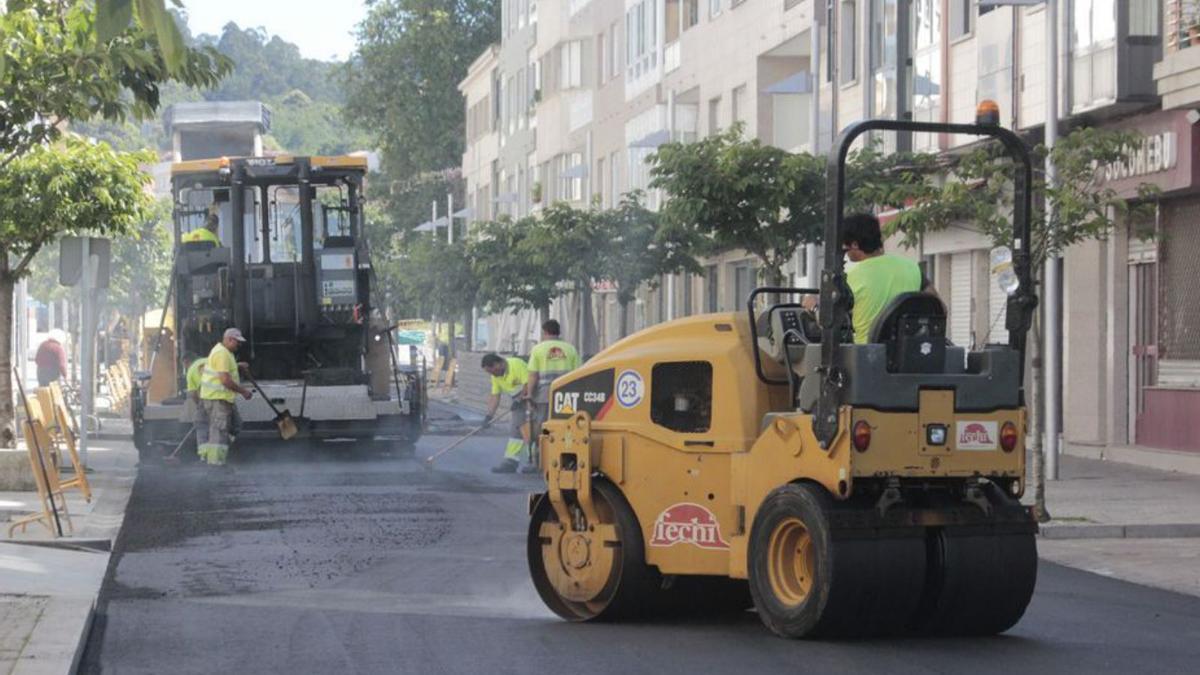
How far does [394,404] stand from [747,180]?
16.5ft

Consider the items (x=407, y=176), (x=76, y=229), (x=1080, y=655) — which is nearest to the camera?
(x=1080, y=655)

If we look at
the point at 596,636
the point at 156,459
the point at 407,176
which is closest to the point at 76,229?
the point at 156,459

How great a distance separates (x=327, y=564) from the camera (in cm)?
1440

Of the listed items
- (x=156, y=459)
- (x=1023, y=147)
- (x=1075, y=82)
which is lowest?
(x=156, y=459)

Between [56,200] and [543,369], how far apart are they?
5.80 metres

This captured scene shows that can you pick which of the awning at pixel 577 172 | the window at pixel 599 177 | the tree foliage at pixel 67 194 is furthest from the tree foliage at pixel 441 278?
the tree foliage at pixel 67 194

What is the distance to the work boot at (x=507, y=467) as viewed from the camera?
2416 centimetres

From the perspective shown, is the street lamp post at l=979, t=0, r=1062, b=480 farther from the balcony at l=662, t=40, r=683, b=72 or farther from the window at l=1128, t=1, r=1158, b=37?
the balcony at l=662, t=40, r=683, b=72

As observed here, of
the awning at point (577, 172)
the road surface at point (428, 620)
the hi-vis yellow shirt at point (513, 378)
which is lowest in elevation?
the road surface at point (428, 620)

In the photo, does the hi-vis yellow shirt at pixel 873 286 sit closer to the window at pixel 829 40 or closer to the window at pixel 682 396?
the window at pixel 682 396

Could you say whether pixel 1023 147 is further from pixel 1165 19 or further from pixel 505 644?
pixel 1165 19

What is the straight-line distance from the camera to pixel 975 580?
33.5 feet

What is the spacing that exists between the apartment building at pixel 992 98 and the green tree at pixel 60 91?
19.8 feet

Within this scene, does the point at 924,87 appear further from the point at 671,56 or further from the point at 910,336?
the point at 910,336
